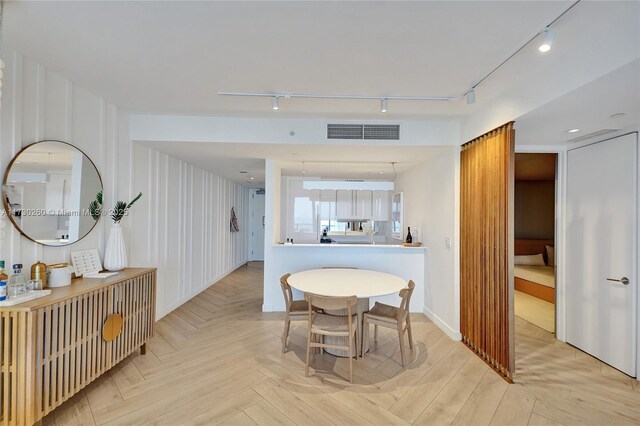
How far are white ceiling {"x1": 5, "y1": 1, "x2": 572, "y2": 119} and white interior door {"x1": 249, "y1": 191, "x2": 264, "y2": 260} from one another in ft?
19.6

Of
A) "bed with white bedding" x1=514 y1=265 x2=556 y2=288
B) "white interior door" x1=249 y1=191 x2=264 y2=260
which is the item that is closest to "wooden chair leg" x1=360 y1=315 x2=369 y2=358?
"bed with white bedding" x1=514 y1=265 x2=556 y2=288

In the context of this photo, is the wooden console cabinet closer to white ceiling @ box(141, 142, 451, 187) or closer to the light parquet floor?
the light parquet floor

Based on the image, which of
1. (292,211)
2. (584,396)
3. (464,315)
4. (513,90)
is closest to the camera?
(584,396)

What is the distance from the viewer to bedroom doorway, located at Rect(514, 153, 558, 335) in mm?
4328

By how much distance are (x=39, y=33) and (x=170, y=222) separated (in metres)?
2.79

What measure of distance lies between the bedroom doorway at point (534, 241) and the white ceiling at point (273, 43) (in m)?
2.75

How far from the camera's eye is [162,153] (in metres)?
3.96

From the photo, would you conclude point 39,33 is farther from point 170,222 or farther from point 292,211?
point 292,211

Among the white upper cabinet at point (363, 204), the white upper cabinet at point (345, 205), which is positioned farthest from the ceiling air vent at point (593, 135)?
the white upper cabinet at point (345, 205)

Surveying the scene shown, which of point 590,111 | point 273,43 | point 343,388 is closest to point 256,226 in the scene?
point 343,388

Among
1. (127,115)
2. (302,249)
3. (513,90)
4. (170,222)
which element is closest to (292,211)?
(302,249)

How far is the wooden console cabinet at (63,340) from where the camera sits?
67.1 inches

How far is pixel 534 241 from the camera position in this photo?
19.5 feet

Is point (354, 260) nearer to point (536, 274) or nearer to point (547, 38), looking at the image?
point (547, 38)
